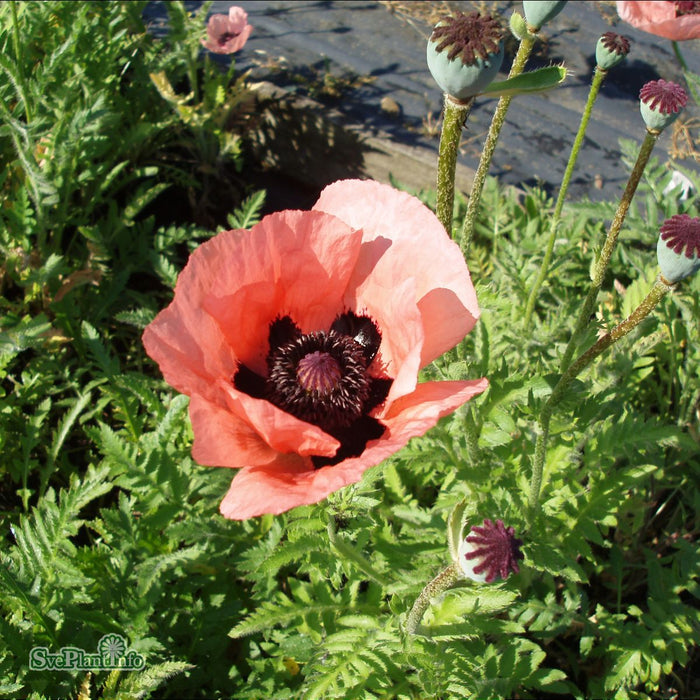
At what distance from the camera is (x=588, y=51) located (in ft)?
15.8

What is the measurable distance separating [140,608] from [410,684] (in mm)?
848

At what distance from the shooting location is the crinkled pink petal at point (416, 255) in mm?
1442

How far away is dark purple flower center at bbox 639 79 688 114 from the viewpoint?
67.6 inches

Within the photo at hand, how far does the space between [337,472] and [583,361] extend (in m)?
0.69

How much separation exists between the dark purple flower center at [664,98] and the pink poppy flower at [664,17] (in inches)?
18.5

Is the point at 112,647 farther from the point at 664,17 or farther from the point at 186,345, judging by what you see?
the point at 664,17

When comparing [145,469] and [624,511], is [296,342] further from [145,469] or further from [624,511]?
[624,511]

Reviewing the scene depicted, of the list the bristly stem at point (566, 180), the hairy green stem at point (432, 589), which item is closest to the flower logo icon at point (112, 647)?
the hairy green stem at point (432, 589)

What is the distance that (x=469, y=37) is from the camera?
1.25 m

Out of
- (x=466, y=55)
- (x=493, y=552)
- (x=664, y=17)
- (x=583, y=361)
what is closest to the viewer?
(x=466, y=55)

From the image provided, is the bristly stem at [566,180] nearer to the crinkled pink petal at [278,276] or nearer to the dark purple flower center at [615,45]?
the dark purple flower center at [615,45]

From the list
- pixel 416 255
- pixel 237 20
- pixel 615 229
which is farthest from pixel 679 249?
pixel 237 20

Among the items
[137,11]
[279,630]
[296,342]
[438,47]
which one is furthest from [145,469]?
[137,11]

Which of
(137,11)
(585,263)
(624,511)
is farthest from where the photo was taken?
(137,11)
